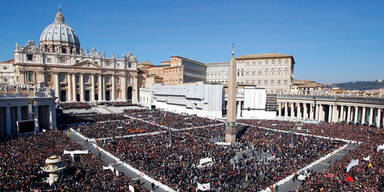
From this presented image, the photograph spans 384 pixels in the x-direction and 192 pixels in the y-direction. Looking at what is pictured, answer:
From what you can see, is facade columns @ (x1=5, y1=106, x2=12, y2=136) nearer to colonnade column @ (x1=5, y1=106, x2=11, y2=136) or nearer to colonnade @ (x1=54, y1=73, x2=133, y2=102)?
colonnade column @ (x1=5, y1=106, x2=11, y2=136)

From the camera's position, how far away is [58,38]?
3282 inches

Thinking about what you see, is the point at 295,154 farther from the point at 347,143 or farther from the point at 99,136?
the point at 99,136

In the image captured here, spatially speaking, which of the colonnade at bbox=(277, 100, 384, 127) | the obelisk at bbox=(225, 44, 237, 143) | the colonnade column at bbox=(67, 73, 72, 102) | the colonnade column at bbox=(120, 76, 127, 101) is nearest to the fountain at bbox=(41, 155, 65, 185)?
the obelisk at bbox=(225, 44, 237, 143)

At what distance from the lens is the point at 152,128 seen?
3678 centimetres

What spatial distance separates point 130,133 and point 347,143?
2806cm

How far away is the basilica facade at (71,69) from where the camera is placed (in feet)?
210

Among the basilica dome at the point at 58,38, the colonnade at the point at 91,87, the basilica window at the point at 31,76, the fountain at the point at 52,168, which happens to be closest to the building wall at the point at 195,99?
the colonnade at the point at 91,87

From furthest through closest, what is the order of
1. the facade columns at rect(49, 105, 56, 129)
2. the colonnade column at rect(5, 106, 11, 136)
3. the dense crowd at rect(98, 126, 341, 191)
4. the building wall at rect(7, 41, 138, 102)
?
1. the building wall at rect(7, 41, 138, 102)
2. the facade columns at rect(49, 105, 56, 129)
3. the colonnade column at rect(5, 106, 11, 136)
4. the dense crowd at rect(98, 126, 341, 191)

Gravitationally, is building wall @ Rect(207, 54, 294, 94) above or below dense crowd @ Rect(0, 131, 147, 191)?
above

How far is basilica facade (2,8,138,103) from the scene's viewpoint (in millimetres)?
64000

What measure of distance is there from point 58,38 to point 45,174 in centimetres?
7910

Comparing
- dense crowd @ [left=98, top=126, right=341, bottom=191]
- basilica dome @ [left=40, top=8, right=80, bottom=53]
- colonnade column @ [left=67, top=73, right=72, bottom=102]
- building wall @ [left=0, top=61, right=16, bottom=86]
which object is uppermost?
basilica dome @ [left=40, top=8, right=80, bottom=53]

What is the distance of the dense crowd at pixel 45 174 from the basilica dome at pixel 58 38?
6764cm

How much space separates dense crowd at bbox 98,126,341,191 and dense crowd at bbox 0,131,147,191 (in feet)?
10.7
